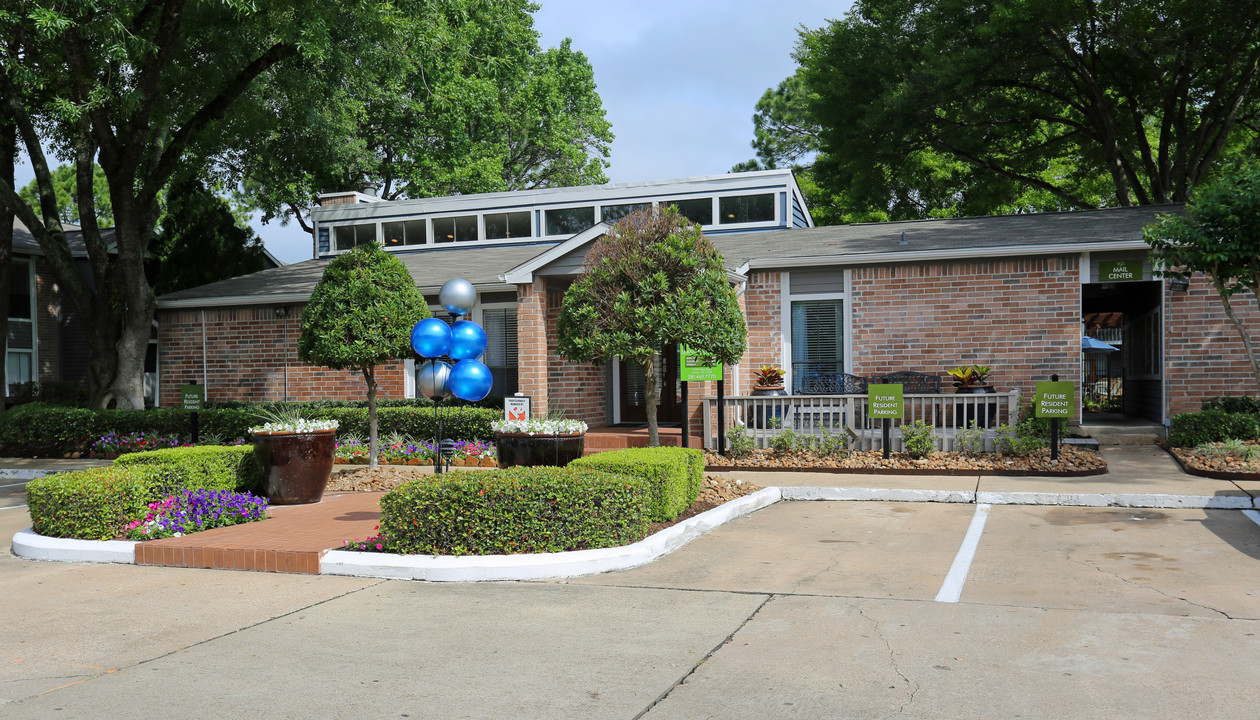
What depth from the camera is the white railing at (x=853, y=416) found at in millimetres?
13570

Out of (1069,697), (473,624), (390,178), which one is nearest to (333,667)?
(473,624)

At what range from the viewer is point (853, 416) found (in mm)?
13945

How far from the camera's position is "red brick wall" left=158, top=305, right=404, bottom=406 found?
19.0m

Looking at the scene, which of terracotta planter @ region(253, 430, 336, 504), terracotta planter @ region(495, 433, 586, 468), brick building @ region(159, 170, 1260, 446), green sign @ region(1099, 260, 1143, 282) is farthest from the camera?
brick building @ region(159, 170, 1260, 446)

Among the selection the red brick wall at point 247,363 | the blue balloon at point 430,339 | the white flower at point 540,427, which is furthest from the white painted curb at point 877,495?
the red brick wall at point 247,363

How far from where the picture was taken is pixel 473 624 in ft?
18.8

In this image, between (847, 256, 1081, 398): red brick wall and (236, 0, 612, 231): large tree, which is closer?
(847, 256, 1081, 398): red brick wall

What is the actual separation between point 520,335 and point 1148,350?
11482 millimetres

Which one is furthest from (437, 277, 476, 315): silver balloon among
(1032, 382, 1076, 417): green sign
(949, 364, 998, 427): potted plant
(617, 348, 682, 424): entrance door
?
(1032, 382, 1076, 417): green sign

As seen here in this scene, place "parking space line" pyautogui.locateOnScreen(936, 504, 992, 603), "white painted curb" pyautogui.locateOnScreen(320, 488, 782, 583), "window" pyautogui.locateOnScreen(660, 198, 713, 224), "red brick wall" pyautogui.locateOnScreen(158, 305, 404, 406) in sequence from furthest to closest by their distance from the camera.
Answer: "window" pyautogui.locateOnScreen(660, 198, 713, 224) → "red brick wall" pyautogui.locateOnScreen(158, 305, 404, 406) → "white painted curb" pyautogui.locateOnScreen(320, 488, 782, 583) → "parking space line" pyautogui.locateOnScreen(936, 504, 992, 603)

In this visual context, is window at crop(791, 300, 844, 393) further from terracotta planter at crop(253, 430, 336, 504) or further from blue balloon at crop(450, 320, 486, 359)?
terracotta planter at crop(253, 430, 336, 504)

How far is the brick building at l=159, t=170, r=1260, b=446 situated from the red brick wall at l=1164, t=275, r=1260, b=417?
21mm

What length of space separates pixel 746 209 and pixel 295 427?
13.4 meters

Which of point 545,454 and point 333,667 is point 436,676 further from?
point 545,454
